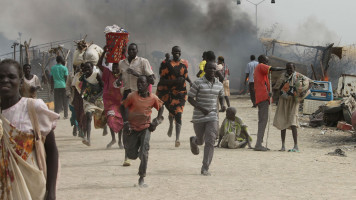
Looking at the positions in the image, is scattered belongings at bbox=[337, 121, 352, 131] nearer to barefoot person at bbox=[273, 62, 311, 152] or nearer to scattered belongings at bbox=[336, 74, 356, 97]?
barefoot person at bbox=[273, 62, 311, 152]

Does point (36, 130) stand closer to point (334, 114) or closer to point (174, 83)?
point (174, 83)

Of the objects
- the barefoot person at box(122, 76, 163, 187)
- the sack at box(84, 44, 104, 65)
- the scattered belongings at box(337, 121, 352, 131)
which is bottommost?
the scattered belongings at box(337, 121, 352, 131)

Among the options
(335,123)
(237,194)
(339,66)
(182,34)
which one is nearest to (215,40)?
(182,34)

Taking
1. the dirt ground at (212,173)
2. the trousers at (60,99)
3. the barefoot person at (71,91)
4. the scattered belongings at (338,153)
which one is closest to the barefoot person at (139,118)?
the dirt ground at (212,173)

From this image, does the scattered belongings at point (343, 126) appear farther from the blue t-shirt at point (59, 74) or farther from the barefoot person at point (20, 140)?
the barefoot person at point (20, 140)

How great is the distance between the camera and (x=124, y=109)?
648 centimetres

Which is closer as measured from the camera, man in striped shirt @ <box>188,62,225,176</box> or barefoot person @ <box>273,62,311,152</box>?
man in striped shirt @ <box>188,62,225,176</box>

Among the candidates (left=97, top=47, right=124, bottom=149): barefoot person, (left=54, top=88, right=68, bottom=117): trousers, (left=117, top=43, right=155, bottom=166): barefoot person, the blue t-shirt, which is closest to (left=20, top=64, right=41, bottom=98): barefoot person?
(left=97, top=47, right=124, bottom=149): barefoot person

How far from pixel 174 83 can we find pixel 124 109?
9.91 ft

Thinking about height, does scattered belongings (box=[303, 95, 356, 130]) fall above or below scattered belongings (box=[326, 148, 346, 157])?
above

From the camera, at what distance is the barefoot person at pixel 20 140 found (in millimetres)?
2641

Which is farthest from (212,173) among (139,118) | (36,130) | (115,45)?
(36,130)

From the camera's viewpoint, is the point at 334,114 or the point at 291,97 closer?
the point at 291,97

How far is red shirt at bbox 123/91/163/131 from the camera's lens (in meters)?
6.32
